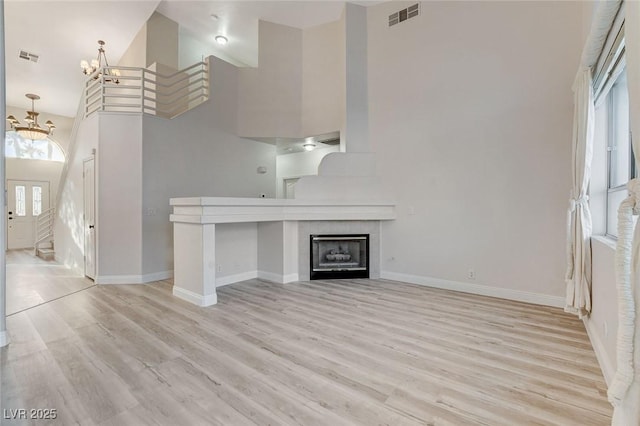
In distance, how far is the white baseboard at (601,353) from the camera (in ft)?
6.78

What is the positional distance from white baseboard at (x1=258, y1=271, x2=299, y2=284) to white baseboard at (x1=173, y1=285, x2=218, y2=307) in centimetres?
120

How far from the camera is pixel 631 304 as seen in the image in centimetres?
135

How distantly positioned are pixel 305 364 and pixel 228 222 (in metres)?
2.34

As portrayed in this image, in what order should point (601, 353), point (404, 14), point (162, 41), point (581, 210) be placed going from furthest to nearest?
point (162, 41) → point (404, 14) → point (581, 210) → point (601, 353)

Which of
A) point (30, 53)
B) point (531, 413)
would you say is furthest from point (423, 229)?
point (30, 53)

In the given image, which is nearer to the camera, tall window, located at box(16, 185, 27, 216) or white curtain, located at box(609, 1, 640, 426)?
white curtain, located at box(609, 1, 640, 426)

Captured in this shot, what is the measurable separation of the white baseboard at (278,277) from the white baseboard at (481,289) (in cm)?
157

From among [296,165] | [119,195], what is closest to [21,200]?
[119,195]

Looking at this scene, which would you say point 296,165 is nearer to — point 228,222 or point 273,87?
point 273,87

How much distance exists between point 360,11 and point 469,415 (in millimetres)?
6036

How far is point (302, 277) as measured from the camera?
5.06 m

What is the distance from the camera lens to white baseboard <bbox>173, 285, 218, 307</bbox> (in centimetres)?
378

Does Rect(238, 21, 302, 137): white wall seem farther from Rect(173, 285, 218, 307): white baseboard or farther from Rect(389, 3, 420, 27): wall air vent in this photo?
Rect(173, 285, 218, 307): white baseboard

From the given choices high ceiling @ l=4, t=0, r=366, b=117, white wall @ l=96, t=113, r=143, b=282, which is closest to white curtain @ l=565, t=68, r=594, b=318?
high ceiling @ l=4, t=0, r=366, b=117
